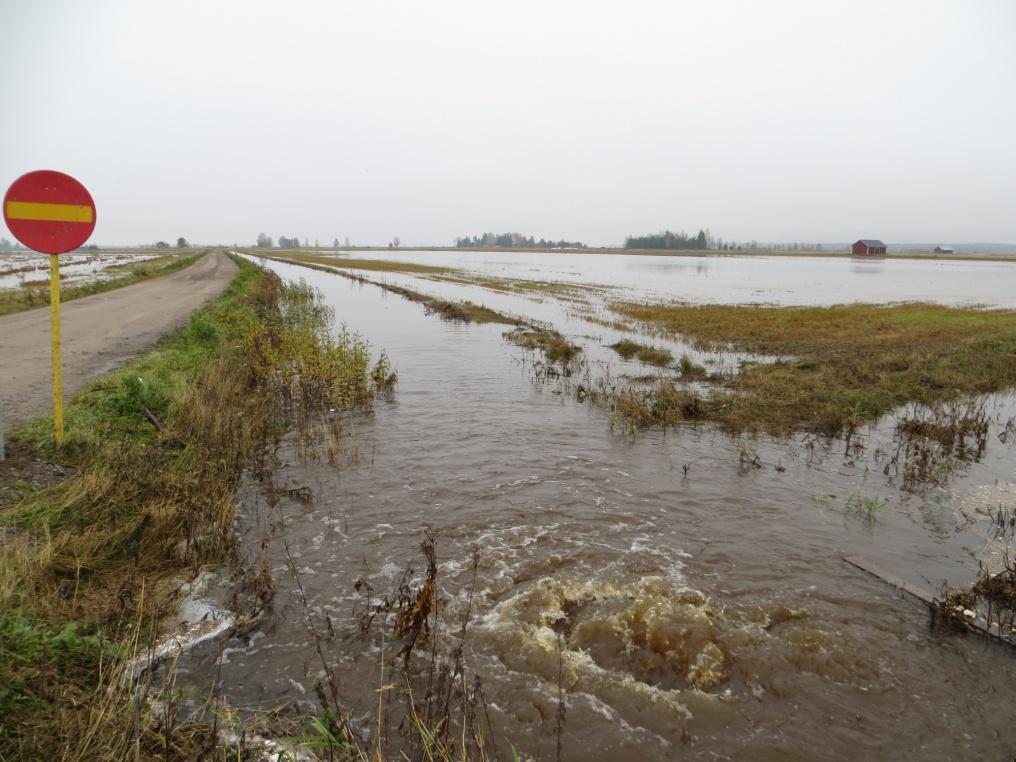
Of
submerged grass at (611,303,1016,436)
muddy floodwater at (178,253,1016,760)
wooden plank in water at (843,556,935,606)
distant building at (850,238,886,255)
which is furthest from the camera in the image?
distant building at (850,238,886,255)

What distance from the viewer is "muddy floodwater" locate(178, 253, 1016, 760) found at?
4250 mm

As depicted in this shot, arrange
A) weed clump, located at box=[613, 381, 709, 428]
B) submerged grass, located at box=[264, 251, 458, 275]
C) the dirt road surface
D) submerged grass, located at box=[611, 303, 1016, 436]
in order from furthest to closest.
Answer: submerged grass, located at box=[264, 251, 458, 275] < submerged grass, located at box=[611, 303, 1016, 436] < weed clump, located at box=[613, 381, 709, 428] < the dirt road surface

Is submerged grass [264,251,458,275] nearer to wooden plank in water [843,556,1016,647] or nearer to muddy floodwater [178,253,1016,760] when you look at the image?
muddy floodwater [178,253,1016,760]

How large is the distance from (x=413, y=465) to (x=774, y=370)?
11.9 metres

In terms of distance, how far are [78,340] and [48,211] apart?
10.9m

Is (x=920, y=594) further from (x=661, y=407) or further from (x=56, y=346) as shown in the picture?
(x=56, y=346)

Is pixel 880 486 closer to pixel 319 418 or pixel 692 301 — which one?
pixel 319 418

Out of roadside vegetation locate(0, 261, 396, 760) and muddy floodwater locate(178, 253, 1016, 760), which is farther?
muddy floodwater locate(178, 253, 1016, 760)

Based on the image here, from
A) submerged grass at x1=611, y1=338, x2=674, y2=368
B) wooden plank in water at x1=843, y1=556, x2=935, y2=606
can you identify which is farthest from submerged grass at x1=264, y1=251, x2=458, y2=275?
wooden plank in water at x1=843, y1=556, x2=935, y2=606

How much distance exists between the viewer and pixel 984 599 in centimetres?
566

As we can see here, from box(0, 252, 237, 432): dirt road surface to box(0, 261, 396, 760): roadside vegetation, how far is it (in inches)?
31.1

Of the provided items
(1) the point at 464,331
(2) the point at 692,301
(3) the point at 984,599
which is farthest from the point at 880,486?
(2) the point at 692,301

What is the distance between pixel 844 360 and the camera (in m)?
16.9

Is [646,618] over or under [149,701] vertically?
under
